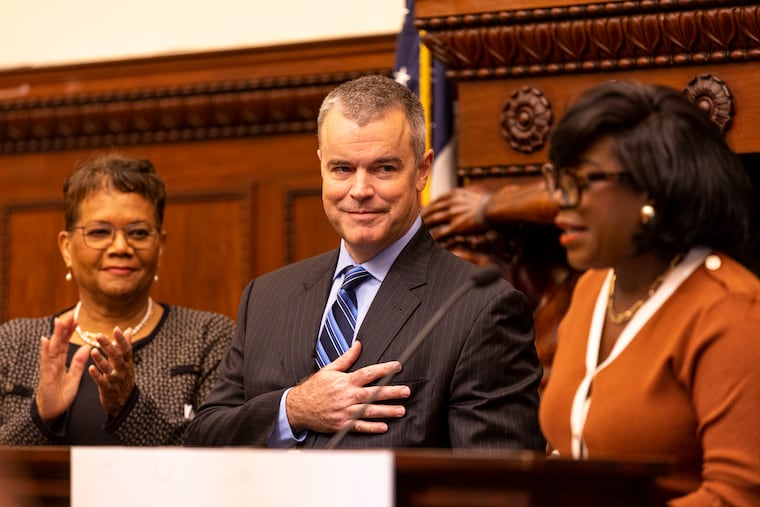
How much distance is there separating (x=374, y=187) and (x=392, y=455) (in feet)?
3.78

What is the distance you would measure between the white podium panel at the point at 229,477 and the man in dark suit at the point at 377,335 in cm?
76

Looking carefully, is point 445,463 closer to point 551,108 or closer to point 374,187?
point 374,187

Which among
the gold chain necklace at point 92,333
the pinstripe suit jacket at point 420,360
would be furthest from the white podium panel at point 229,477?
the gold chain necklace at point 92,333

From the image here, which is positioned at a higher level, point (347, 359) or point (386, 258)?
point (386, 258)

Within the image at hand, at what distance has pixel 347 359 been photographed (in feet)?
8.27

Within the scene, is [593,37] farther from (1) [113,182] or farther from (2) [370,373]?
(1) [113,182]

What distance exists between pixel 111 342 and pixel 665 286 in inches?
62.3

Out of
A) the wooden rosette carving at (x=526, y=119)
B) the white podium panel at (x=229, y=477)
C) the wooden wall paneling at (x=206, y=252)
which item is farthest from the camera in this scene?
the wooden wall paneling at (x=206, y=252)

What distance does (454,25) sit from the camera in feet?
10.8

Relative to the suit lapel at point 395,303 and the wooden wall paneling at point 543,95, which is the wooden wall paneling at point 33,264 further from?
the suit lapel at point 395,303

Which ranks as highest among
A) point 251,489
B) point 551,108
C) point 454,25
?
point 454,25

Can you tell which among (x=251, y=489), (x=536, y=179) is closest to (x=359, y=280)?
(x=536, y=179)

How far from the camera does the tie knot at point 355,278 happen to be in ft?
8.79

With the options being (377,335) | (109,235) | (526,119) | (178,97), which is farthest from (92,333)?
(178,97)
